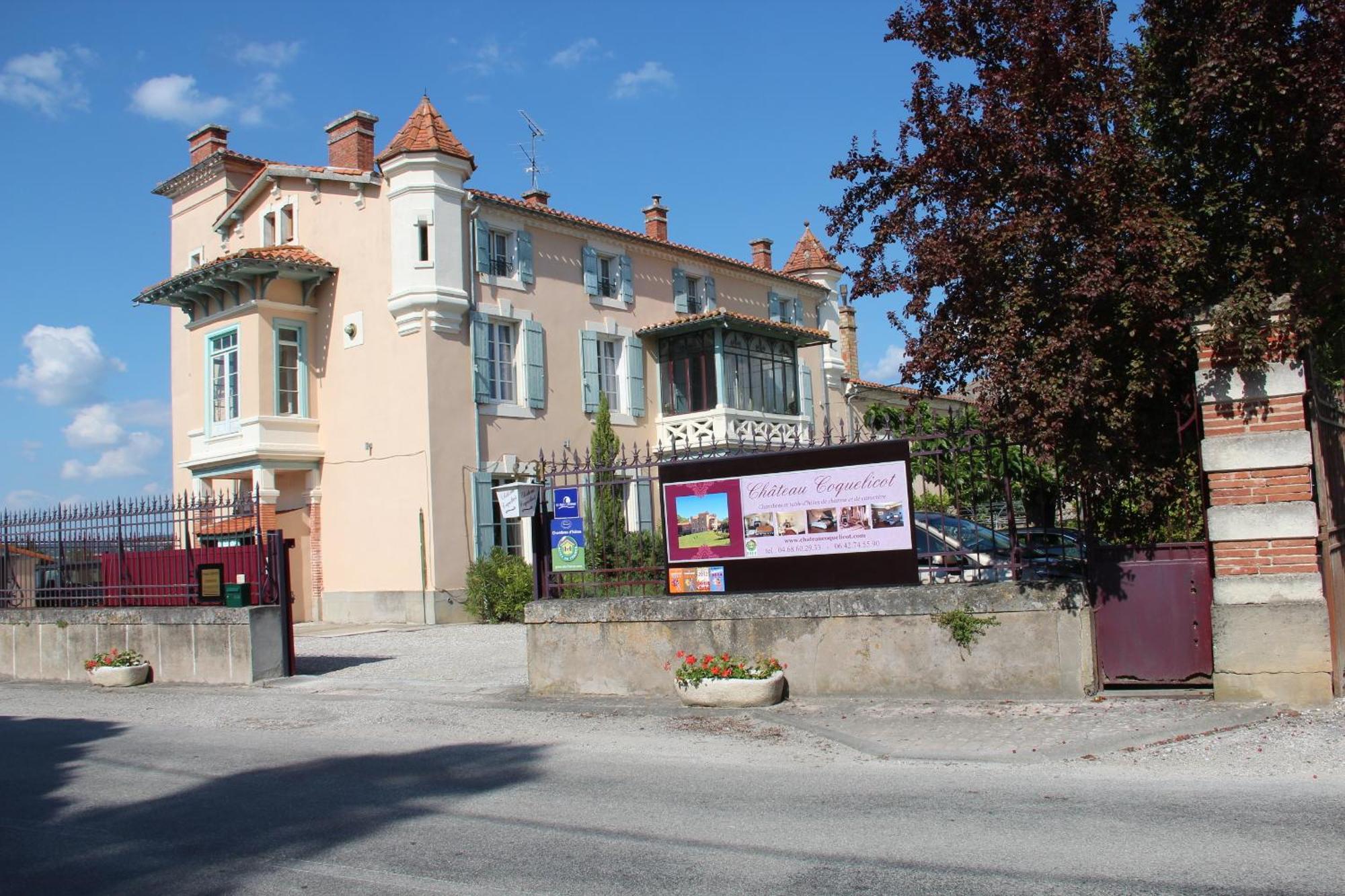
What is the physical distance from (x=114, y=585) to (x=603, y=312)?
50.4ft

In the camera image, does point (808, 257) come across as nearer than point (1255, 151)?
No

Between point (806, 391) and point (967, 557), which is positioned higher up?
point (806, 391)

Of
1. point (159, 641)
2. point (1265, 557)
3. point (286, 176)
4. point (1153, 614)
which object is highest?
point (286, 176)

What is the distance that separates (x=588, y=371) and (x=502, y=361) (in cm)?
263

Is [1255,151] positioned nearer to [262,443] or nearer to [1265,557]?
[1265,557]

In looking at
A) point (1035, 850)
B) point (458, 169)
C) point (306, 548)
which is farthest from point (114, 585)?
point (1035, 850)

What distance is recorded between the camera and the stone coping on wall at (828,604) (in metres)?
9.91

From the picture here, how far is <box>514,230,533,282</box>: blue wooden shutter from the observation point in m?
26.8

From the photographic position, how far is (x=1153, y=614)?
9.82 meters

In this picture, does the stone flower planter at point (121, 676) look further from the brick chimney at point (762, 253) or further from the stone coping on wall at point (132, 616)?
the brick chimney at point (762, 253)

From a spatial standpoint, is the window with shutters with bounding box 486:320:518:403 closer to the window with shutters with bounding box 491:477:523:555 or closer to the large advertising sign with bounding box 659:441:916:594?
the window with shutters with bounding box 491:477:523:555

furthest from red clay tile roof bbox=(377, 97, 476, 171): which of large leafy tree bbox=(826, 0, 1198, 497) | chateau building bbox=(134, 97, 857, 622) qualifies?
large leafy tree bbox=(826, 0, 1198, 497)

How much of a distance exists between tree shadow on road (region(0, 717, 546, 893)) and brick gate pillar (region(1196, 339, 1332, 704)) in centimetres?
582

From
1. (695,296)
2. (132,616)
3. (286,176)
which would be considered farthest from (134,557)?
(695,296)
